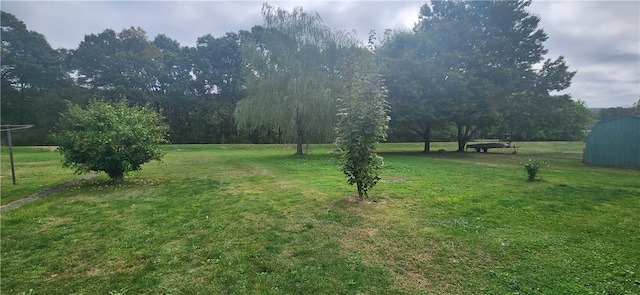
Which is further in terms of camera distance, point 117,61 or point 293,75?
point 117,61

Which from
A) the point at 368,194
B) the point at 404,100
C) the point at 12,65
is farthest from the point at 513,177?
the point at 12,65

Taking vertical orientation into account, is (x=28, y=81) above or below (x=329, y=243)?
above

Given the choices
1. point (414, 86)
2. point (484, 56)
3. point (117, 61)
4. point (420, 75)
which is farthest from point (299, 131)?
point (117, 61)

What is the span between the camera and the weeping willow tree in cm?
1714

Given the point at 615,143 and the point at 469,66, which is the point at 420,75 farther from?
the point at 615,143

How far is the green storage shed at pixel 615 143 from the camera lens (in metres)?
13.0

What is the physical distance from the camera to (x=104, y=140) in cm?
846

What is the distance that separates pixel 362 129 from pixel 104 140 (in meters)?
7.20

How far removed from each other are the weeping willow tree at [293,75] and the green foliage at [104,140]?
8497 mm

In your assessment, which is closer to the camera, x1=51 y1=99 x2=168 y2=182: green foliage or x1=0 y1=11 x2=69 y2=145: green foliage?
x1=51 y1=99 x2=168 y2=182: green foliage

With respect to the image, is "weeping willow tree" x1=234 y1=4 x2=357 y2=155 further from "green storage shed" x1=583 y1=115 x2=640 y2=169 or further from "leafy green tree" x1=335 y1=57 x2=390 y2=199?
"green storage shed" x1=583 y1=115 x2=640 y2=169

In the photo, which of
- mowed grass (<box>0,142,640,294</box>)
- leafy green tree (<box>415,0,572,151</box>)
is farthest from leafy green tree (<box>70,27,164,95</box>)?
mowed grass (<box>0,142,640,294</box>)

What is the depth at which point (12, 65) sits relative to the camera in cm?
3167

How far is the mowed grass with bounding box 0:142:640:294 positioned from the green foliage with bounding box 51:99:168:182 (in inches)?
58.3
